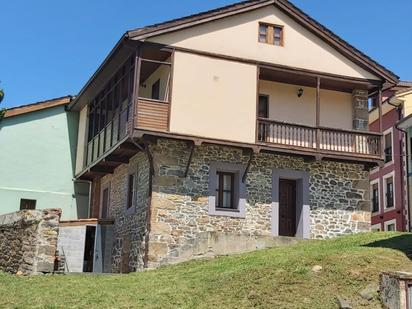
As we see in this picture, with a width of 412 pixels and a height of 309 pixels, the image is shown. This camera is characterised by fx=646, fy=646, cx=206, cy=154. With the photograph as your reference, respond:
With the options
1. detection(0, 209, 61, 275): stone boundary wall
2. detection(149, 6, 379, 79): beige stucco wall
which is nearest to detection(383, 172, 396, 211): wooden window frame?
detection(149, 6, 379, 79): beige stucco wall

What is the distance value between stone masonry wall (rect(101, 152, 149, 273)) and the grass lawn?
4.93m

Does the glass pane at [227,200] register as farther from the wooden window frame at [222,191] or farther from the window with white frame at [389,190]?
the window with white frame at [389,190]

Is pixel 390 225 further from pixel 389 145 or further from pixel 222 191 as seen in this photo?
pixel 222 191

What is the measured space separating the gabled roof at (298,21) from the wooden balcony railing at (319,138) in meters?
2.66

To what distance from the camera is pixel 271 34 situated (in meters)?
23.5

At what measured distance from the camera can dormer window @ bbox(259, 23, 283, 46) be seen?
23.4 meters

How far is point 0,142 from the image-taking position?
27.3 metres

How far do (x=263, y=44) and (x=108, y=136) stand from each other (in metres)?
6.63

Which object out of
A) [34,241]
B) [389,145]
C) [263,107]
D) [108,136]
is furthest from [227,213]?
[389,145]

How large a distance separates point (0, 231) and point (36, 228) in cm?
262

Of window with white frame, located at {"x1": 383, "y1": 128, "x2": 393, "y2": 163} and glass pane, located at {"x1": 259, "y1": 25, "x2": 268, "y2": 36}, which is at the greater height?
glass pane, located at {"x1": 259, "y1": 25, "x2": 268, "y2": 36}

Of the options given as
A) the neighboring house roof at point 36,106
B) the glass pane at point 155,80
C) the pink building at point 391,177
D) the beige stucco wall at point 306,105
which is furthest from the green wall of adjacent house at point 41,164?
the pink building at point 391,177

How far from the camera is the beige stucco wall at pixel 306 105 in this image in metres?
24.1

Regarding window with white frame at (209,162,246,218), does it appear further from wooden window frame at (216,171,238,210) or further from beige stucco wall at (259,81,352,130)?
beige stucco wall at (259,81,352,130)
